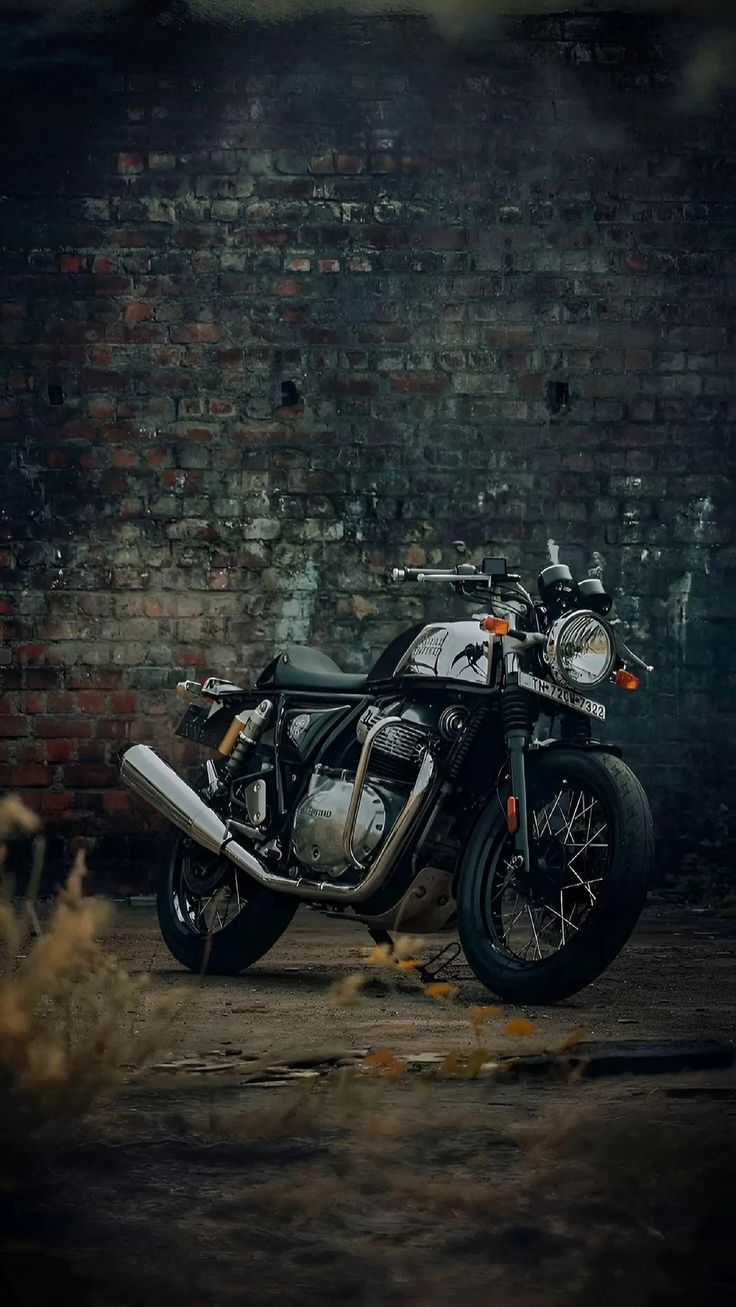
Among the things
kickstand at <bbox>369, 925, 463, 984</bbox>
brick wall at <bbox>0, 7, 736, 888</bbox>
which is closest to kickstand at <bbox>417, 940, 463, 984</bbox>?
kickstand at <bbox>369, 925, 463, 984</bbox>

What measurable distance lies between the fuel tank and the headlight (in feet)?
0.77

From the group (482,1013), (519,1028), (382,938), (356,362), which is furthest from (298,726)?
(356,362)

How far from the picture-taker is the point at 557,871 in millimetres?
4898

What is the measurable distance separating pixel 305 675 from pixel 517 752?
1127 mm

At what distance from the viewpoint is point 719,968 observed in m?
5.84

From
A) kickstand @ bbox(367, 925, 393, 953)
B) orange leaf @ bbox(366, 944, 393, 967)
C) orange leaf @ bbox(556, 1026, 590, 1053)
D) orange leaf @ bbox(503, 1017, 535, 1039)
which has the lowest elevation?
orange leaf @ bbox(366, 944, 393, 967)

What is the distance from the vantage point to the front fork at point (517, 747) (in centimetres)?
486

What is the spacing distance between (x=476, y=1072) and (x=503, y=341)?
14.8ft

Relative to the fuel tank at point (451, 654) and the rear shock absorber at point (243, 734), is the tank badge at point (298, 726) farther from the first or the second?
the fuel tank at point (451, 654)

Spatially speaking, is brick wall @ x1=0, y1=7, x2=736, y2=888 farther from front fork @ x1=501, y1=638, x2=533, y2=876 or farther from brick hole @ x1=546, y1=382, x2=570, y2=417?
front fork @ x1=501, y1=638, x2=533, y2=876

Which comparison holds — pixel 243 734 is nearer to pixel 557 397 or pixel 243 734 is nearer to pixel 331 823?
pixel 331 823

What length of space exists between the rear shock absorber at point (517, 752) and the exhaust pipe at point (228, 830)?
1.04 ft

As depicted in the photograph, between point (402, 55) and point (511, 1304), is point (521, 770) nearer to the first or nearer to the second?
point (511, 1304)

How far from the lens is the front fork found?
15.9ft
